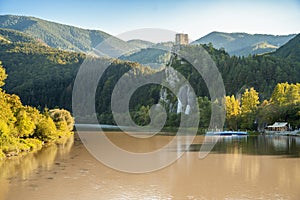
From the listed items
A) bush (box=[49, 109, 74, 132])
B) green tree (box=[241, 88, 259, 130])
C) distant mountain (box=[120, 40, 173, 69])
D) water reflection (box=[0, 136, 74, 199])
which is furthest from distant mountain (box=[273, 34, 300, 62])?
water reflection (box=[0, 136, 74, 199])

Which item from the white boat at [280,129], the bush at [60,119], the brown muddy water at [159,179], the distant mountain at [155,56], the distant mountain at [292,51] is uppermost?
the distant mountain at [155,56]

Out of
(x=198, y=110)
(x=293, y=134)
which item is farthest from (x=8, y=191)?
(x=198, y=110)

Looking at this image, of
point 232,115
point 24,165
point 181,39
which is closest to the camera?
point 24,165

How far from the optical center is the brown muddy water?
1493 centimetres

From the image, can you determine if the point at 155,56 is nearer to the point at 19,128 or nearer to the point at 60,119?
the point at 60,119

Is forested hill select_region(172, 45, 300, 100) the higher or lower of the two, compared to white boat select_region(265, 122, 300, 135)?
higher

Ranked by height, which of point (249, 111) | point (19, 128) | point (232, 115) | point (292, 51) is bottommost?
point (19, 128)

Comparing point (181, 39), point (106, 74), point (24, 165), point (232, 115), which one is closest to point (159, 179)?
point (24, 165)

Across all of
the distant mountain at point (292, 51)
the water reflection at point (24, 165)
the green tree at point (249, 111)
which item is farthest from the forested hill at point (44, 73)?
the water reflection at point (24, 165)

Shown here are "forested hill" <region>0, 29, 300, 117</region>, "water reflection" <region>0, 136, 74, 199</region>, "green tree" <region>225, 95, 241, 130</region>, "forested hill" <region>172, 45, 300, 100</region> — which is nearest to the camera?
"water reflection" <region>0, 136, 74, 199</region>

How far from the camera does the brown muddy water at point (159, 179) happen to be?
49.0ft

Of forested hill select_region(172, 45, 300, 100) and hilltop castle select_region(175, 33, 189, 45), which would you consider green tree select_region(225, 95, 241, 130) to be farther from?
hilltop castle select_region(175, 33, 189, 45)

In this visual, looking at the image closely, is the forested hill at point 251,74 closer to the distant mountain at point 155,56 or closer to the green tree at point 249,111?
the green tree at point 249,111

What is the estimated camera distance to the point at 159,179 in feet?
59.5
